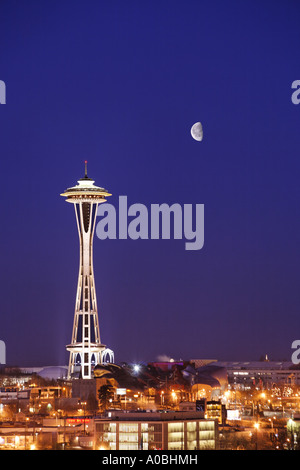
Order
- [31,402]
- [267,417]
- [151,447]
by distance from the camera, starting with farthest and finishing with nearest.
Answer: [31,402], [267,417], [151,447]

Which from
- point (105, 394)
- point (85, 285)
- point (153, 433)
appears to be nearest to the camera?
point (153, 433)

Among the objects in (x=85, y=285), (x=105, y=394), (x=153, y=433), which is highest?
(x=85, y=285)

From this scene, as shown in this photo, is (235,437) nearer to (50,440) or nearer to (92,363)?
(50,440)

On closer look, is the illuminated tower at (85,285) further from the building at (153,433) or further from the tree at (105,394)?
the building at (153,433)

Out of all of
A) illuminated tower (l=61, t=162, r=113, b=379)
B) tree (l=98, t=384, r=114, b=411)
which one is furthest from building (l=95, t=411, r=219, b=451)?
illuminated tower (l=61, t=162, r=113, b=379)

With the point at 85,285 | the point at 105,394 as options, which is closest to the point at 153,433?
the point at 105,394

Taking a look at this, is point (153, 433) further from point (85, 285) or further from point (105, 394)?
point (85, 285)
